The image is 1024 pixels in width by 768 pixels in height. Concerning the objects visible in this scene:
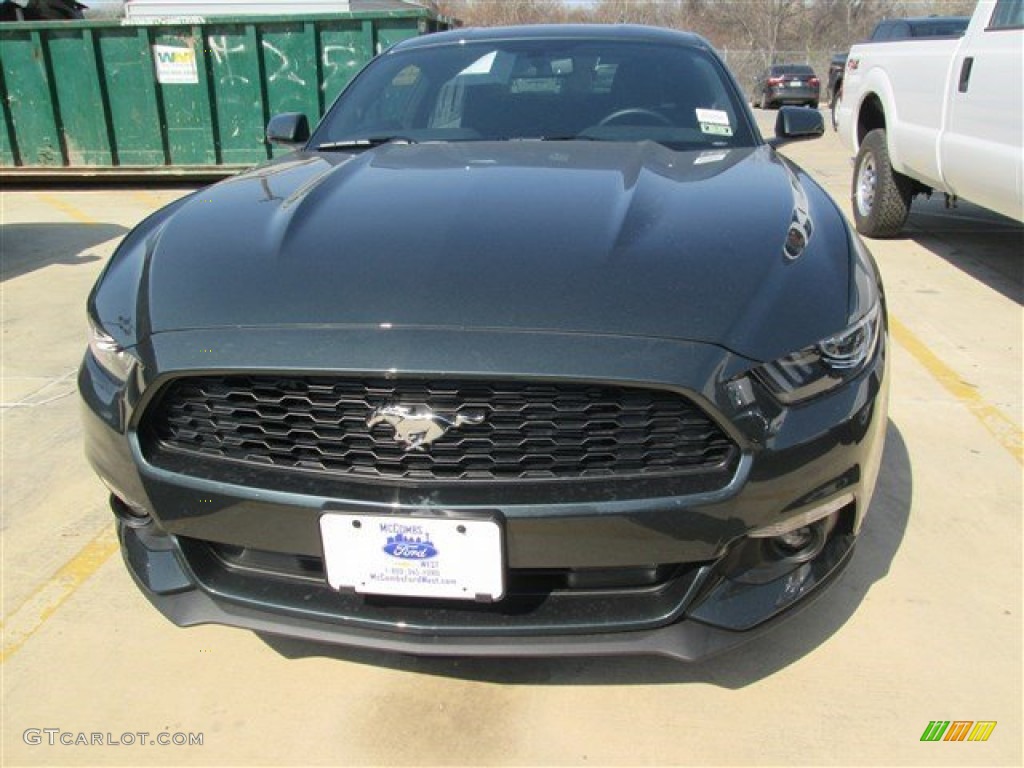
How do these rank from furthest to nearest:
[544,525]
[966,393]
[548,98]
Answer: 1. [966,393]
2. [548,98]
3. [544,525]

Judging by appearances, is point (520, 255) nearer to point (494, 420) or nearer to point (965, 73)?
point (494, 420)

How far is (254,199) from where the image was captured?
91.7 inches

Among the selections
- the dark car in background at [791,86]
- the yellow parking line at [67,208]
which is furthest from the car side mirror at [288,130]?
the dark car in background at [791,86]

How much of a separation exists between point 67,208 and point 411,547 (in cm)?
861

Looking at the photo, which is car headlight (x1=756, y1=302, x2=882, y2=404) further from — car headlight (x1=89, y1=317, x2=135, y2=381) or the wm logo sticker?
car headlight (x1=89, y1=317, x2=135, y2=381)

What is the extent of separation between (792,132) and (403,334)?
8.52 ft

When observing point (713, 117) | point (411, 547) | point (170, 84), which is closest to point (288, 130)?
point (713, 117)

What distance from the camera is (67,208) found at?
28.8 ft

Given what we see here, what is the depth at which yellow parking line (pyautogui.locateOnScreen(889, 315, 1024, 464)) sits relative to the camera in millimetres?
3322

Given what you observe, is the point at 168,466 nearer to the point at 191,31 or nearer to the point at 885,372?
the point at 885,372

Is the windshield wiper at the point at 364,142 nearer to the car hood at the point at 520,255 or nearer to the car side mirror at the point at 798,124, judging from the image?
the car hood at the point at 520,255

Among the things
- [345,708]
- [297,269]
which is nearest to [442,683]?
[345,708]

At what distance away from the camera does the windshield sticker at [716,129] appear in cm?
297

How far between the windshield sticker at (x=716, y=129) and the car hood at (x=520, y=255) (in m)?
0.58
